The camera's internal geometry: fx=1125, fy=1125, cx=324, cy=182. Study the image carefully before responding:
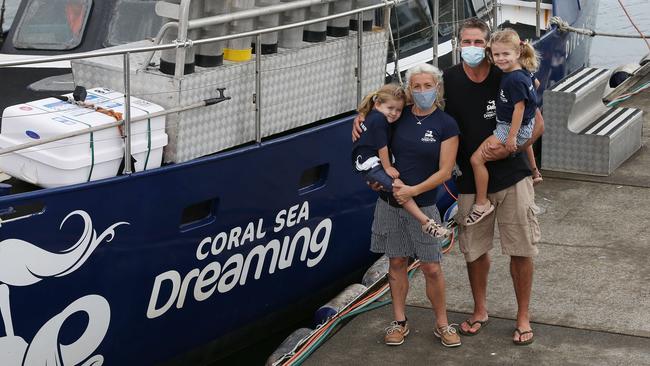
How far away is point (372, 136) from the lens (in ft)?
18.9

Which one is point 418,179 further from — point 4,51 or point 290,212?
point 4,51

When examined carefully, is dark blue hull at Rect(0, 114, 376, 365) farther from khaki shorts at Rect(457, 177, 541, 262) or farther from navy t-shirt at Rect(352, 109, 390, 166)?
khaki shorts at Rect(457, 177, 541, 262)

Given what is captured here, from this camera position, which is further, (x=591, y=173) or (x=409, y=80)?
(x=591, y=173)

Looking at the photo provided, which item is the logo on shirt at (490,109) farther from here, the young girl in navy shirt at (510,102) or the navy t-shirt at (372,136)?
the navy t-shirt at (372,136)

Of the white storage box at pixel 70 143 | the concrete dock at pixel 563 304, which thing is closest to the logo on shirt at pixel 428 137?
the concrete dock at pixel 563 304

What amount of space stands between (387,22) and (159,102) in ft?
6.47

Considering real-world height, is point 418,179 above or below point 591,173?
above

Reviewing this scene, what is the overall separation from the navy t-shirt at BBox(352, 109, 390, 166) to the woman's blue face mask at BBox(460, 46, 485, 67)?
512 millimetres

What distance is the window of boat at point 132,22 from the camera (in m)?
7.50

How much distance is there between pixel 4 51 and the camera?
767cm

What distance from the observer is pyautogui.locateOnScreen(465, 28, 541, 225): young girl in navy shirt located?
5.60m

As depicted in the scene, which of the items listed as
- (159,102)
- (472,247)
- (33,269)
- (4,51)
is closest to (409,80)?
(472,247)

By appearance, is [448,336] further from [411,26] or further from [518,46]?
[411,26]

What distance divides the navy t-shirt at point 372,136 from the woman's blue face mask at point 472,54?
51cm
